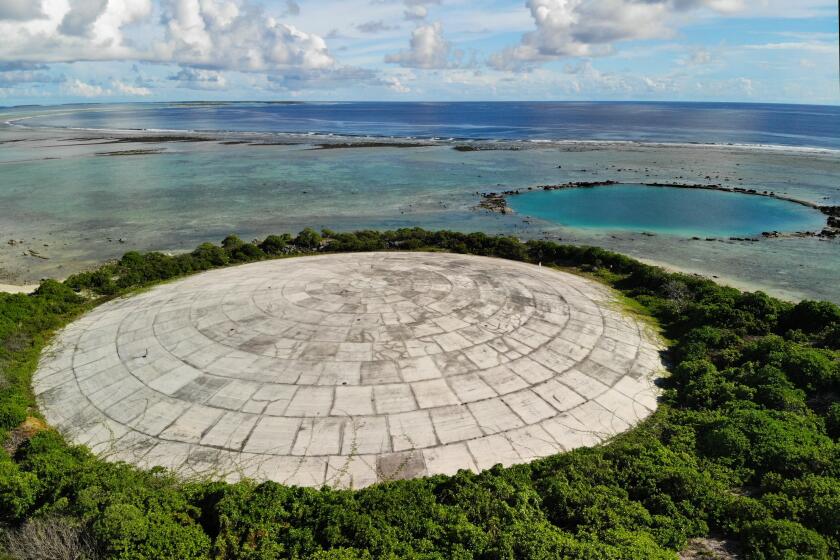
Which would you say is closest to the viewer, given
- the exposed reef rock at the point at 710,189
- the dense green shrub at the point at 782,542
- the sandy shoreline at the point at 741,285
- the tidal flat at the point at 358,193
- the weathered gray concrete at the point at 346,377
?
the dense green shrub at the point at 782,542

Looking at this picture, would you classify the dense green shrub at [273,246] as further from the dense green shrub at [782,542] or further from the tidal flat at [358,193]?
the dense green shrub at [782,542]

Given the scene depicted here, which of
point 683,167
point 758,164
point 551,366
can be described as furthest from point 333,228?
point 758,164

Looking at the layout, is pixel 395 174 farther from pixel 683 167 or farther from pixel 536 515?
pixel 536 515

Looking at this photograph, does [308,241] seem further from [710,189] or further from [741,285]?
[710,189]

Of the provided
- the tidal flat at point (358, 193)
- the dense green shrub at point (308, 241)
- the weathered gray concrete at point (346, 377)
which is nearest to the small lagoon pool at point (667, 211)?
the tidal flat at point (358, 193)

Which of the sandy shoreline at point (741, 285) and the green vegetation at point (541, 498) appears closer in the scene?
the green vegetation at point (541, 498)

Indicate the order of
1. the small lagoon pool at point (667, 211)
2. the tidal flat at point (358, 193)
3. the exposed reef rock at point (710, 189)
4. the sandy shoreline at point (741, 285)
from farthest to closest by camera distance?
the small lagoon pool at point (667, 211), the exposed reef rock at point (710, 189), the tidal flat at point (358, 193), the sandy shoreline at point (741, 285)

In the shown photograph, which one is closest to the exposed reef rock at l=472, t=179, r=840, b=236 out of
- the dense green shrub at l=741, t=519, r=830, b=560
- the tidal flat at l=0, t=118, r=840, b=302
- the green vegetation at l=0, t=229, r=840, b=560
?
the tidal flat at l=0, t=118, r=840, b=302
